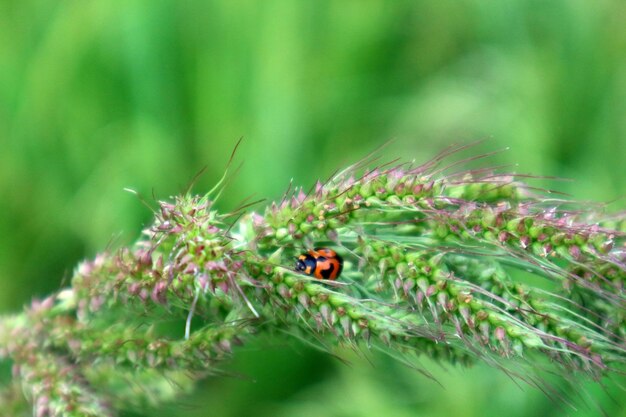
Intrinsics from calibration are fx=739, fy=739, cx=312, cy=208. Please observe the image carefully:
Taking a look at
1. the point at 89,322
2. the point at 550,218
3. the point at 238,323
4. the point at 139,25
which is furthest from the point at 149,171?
the point at 550,218

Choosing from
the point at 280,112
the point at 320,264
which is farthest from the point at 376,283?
the point at 280,112

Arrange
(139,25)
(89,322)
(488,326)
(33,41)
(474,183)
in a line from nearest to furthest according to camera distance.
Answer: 1. (488,326)
2. (474,183)
3. (89,322)
4. (139,25)
5. (33,41)

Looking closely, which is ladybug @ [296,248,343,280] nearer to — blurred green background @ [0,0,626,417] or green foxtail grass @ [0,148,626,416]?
green foxtail grass @ [0,148,626,416]

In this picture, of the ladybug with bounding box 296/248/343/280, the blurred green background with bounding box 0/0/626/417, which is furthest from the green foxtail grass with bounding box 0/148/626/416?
the blurred green background with bounding box 0/0/626/417

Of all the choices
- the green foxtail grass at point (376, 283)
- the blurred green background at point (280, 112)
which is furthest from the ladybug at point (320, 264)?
the blurred green background at point (280, 112)

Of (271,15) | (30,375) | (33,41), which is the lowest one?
(30,375)

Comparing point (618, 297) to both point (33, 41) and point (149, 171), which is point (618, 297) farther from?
point (33, 41)

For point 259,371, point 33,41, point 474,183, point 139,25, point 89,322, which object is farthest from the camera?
point 33,41

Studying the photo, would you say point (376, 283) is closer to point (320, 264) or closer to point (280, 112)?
point (320, 264)
